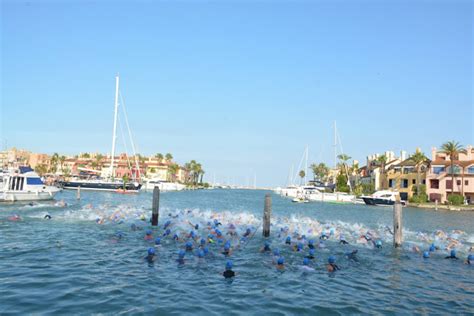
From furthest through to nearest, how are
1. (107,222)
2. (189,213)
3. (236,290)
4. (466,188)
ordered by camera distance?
(466,188) < (189,213) < (107,222) < (236,290)

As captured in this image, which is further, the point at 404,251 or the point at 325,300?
the point at 404,251

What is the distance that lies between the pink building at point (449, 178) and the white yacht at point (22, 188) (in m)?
70.5

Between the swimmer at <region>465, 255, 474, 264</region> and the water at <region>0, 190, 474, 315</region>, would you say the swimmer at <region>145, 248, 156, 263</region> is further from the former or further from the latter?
the swimmer at <region>465, 255, 474, 264</region>

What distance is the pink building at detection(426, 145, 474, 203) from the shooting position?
75.7m

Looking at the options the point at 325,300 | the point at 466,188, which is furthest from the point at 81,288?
the point at 466,188

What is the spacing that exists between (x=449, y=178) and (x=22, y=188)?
2949 inches

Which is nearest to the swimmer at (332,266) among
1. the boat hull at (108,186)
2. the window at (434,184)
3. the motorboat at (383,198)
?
the motorboat at (383,198)

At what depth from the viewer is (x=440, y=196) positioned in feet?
258

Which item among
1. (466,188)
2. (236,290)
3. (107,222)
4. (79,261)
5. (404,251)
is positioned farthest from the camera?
(466,188)

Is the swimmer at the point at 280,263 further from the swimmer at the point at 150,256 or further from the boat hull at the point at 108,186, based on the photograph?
the boat hull at the point at 108,186

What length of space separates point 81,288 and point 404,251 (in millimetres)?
17538

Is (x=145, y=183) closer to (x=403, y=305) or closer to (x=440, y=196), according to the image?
(x=440, y=196)

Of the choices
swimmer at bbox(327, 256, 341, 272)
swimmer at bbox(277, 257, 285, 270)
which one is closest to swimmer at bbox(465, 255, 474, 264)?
swimmer at bbox(327, 256, 341, 272)

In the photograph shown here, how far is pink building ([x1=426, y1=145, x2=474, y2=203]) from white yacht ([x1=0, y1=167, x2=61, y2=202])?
70.5m
